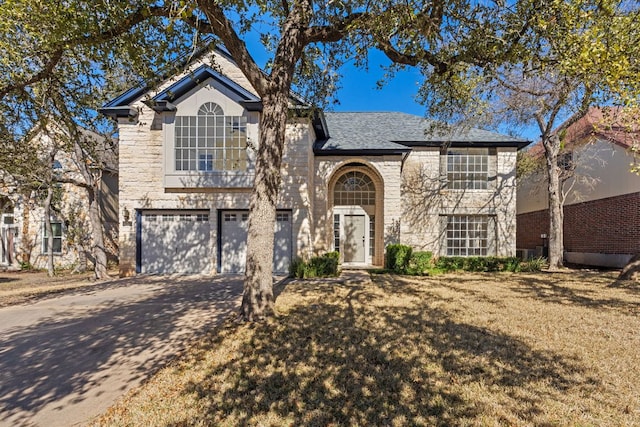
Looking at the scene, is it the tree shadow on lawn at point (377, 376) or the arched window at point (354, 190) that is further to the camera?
the arched window at point (354, 190)

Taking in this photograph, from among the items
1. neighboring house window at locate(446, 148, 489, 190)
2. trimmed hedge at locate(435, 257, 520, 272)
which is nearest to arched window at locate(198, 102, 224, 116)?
neighboring house window at locate(446, 148, 489, 190)

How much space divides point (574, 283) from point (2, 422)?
13.6 m

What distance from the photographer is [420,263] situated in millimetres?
12477

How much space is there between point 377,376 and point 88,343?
4.73 metres

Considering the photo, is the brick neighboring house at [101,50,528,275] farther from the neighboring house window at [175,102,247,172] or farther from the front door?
the front door

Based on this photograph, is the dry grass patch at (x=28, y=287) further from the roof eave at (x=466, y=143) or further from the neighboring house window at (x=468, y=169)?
the neighboring house window at (x=468, y=169)

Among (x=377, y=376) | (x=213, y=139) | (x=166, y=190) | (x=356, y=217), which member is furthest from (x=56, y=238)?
(x=377, y=376)

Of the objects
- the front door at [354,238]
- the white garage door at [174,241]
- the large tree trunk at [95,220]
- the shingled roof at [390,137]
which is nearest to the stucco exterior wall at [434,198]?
the shingled roof at [390,137]

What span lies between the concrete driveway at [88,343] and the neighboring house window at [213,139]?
Answer: 4849mm

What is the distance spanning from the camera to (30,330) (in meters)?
5.85

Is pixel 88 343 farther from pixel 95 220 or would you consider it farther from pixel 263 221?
pixel 95 220

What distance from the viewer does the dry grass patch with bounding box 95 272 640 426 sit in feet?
10.1

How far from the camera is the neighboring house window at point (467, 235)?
14953 mm

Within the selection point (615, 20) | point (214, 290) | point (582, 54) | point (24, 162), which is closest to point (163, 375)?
point (214, 290)
